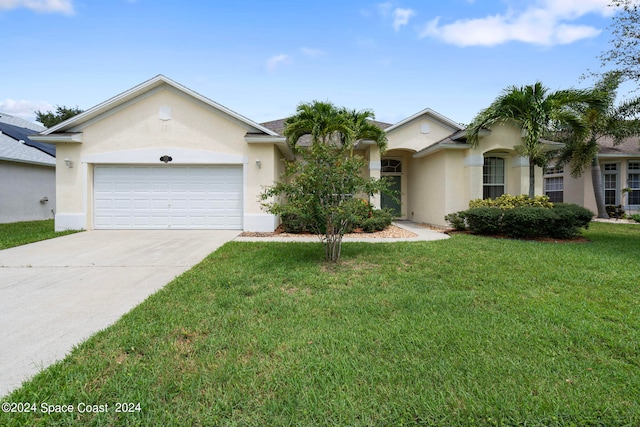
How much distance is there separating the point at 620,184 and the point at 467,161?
42.3 ft

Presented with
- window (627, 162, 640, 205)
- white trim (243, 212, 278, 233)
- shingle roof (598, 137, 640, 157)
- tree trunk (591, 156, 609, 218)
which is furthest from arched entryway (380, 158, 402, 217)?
window (627, 162, 640, 205)

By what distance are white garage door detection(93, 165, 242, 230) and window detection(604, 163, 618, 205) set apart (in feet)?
68.6

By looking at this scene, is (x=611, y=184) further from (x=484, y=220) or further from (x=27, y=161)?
(x=27, y=161)

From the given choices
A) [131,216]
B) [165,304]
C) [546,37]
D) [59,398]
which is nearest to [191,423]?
[59,398]

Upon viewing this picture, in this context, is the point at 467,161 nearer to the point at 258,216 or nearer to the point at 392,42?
the point at 392,42

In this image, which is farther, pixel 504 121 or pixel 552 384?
pixel 504 121

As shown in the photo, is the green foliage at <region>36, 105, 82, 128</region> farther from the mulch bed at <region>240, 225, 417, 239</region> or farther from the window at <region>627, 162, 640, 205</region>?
the window at <region>627, 162, 640, 205</region>

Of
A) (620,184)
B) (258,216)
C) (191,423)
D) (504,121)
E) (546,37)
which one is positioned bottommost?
(191,423)

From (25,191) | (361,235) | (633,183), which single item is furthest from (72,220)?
(633,183)

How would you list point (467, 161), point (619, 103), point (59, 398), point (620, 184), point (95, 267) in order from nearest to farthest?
point (59, 398) → point (95, 267) → point (467, 161) → point (619, 103) → point (620, 184)

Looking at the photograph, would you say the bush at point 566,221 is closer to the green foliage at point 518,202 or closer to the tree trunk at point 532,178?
the green foliage at point 518,202

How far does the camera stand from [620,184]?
59.9 ft

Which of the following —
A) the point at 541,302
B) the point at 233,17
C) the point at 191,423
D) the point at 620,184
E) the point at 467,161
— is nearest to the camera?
the point at 191,423

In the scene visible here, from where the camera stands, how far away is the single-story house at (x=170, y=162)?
11344 mm
